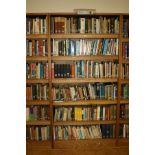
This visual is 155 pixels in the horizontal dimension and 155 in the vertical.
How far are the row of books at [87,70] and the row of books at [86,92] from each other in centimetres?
17

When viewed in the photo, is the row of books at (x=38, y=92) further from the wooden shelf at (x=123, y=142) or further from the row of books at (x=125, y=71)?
the wooden shelf at (x=123, y=142)

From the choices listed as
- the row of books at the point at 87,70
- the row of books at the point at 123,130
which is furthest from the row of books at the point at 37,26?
the row of books at the point at 123,130

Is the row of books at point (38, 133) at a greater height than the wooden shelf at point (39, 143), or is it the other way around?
the row of books at point (38, 133)

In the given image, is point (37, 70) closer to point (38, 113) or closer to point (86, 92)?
point (38, 113)

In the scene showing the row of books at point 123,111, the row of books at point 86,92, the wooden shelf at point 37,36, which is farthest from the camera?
the row of books at point 123,111

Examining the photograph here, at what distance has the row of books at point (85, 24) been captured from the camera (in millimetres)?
3883

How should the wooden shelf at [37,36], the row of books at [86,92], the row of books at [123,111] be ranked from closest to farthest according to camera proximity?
the wooden shelf at [37,36]
the row of books at [86,92]
the row of books at [123,111]

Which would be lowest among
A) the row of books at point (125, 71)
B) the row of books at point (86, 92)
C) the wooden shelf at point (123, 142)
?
the wooden shelf at point (123, 142)

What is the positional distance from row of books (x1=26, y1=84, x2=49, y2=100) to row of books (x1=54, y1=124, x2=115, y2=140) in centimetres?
53

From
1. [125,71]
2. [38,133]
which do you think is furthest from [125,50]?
[38,133]

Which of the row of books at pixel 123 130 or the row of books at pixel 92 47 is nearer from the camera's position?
the row of books at pixel 92 47

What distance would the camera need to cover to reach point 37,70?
3.91 metres
